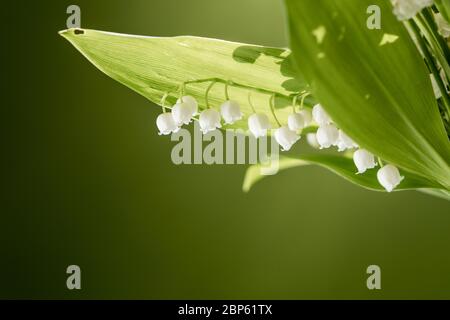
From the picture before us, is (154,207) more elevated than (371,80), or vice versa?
(154,207)

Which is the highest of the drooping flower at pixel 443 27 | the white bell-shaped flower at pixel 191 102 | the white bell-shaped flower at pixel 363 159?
the drooping flower at pixel 443 27

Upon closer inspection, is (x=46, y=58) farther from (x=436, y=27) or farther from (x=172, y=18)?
(x=436, y=27)

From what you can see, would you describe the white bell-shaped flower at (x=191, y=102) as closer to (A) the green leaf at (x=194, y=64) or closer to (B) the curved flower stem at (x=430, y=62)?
(A) the green leaf at (x=194, y=64)

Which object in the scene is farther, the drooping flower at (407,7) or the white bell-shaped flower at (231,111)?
the white bell-shaped flower at (231,111)

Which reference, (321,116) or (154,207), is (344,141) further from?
(154,207)

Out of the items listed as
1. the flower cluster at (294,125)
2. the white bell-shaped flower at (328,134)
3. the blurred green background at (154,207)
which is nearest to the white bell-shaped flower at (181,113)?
the flower cluster at (294,125)

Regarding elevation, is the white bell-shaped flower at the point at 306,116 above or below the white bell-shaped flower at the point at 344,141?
above

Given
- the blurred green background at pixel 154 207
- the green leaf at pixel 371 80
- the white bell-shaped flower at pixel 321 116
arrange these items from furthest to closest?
the blurred green background at pixel 154 207 → the white bell-shaped flower at pixel 321 116 → the green leaf at pixel 371 80

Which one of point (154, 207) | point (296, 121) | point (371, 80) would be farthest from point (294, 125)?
point (154, 207)
